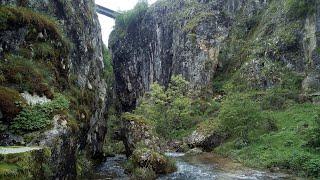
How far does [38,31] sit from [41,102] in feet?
17.5

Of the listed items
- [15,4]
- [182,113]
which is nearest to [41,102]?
[15,4]

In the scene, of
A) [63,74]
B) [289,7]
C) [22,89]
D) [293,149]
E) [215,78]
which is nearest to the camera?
[22,89]

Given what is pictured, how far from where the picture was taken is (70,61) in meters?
25.2

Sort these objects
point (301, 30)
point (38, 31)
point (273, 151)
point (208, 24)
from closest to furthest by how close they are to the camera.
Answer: point (38, 31)
point (273, 151)
point (301, 30)
point (208, 24)

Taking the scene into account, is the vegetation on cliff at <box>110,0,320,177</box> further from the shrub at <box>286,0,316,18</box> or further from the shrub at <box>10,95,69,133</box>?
the shrub at <box>10,95,69,133</box>

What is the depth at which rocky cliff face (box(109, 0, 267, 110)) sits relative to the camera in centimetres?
5606

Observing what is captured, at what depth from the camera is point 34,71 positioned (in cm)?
1977

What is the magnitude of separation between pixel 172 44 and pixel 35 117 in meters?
47.0

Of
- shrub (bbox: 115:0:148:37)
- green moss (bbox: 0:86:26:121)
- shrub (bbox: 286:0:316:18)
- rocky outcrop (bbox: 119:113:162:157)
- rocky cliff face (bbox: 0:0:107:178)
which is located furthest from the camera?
shrub (bbox: 115:0:148:37)

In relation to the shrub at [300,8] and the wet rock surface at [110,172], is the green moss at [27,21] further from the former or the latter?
the shrub at [300,8]

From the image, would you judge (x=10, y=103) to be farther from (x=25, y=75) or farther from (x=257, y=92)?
(x=257, y=92)

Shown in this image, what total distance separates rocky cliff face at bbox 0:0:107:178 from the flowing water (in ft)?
8.13

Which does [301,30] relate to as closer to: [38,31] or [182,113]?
[182,113]

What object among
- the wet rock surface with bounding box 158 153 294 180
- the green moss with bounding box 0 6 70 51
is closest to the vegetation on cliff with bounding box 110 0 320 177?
the wet rock surface with bounding box 158 153 294 180
